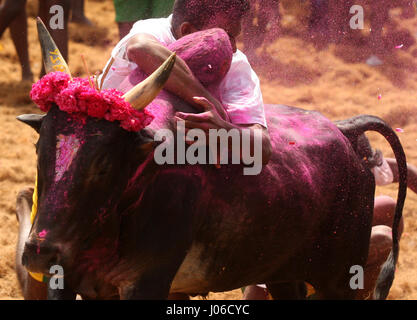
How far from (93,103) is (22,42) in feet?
20.0

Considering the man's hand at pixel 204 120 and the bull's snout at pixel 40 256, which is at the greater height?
the man's hand at pixel 204 120

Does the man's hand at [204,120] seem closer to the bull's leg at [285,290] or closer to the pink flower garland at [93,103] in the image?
the pink flower garland at [93,103]

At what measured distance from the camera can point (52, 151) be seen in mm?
2727

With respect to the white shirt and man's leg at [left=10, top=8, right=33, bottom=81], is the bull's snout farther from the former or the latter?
man's leg at [left=10, top=8, right=33, bottom=81]

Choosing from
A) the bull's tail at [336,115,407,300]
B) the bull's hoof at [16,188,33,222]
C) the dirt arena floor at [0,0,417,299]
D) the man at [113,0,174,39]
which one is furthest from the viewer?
the dirt arena floor at [0,0,417,299]

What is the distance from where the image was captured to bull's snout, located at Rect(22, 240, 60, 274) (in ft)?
8.77

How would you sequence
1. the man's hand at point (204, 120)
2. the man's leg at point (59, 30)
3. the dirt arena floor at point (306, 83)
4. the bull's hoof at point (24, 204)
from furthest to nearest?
the man's leg at point (59, 30) < the dirt arena floor at point (306, 83) < the bull's hoof at point (24, 204) < the man's hand at point (204, 120)

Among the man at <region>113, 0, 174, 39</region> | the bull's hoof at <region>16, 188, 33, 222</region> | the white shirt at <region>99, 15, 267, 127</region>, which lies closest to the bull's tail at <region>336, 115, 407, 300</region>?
the white shirt at <region>99, 15, 267, 127</region>

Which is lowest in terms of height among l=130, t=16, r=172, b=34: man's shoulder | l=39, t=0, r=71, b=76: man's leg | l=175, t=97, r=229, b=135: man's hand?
l=175, t=97, r=229, b=135: man's hand

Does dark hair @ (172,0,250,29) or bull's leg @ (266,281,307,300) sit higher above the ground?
dark hair @ (172,0,250,29)

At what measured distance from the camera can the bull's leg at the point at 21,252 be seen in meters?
4.02

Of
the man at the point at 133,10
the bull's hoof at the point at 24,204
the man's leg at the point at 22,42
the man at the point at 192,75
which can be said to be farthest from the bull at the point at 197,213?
the man's leg at the point at 22,42

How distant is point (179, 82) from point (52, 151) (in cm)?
60
